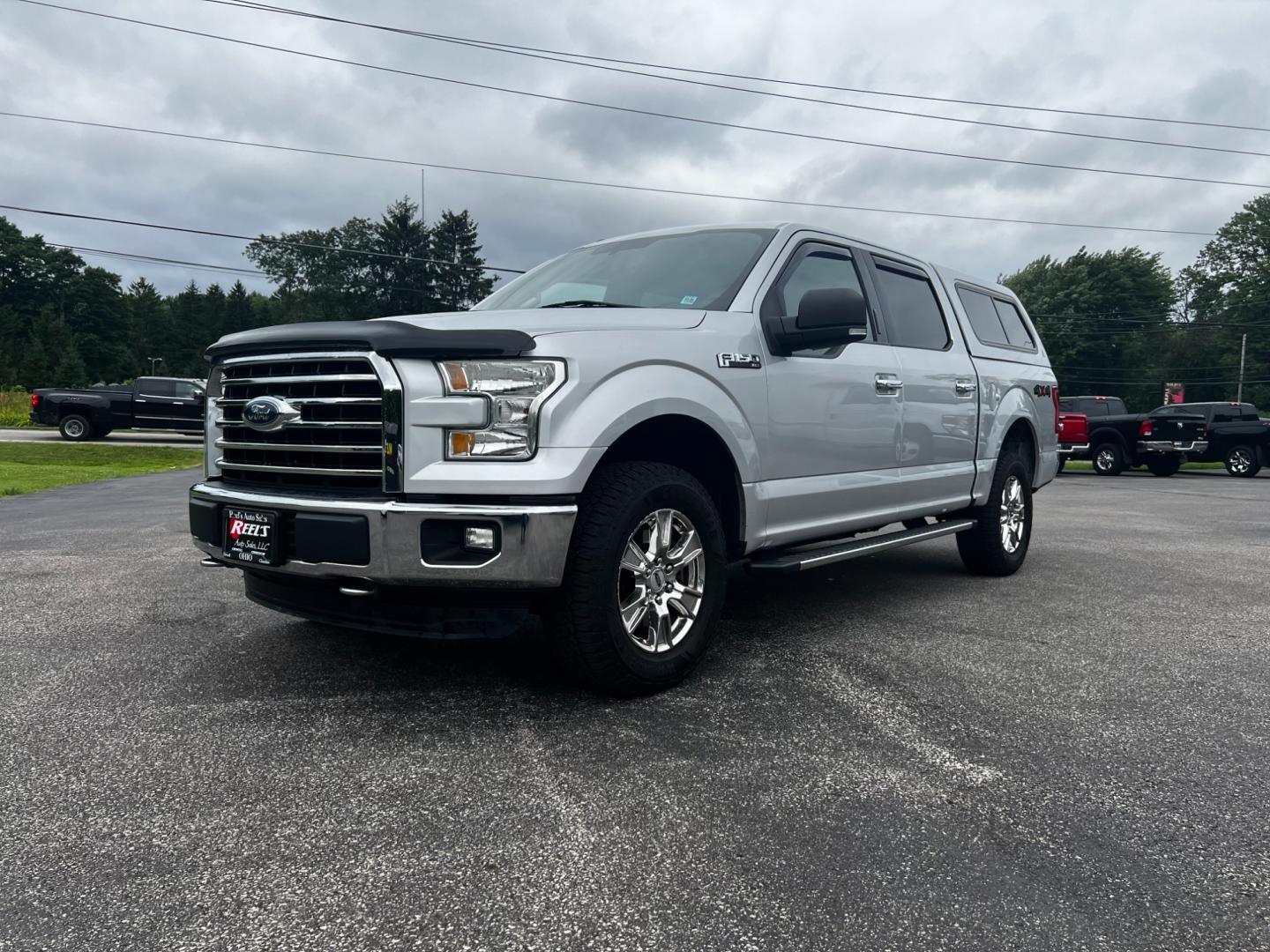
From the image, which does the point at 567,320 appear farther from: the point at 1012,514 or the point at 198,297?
the point at 198,297

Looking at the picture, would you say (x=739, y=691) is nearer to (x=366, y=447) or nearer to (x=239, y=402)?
(x=366, y=447)

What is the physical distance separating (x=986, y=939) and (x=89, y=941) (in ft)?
6.01

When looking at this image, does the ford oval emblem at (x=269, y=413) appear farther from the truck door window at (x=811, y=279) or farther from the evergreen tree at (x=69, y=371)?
the evergreen tree at (x=69, y=371)

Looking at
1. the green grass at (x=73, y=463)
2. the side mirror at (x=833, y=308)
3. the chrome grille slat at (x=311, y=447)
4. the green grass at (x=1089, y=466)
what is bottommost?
the green grass at (x=1089, y=466)

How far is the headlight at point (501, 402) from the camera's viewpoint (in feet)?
10.0

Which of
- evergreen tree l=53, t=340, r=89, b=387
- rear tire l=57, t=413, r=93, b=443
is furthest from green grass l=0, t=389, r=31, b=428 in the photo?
evergreen tree l=53, t=340, r=89, b=387

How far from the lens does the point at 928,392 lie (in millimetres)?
5230

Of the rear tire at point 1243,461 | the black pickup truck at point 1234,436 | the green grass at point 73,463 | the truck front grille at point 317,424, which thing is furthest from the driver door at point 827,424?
the rear tire at point 1243,461

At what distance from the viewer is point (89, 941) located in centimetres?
184

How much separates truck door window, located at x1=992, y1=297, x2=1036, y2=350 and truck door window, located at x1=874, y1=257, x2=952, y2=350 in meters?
1.29

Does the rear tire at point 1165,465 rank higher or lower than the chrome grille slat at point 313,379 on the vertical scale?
lower

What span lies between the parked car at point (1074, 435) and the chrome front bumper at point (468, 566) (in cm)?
1802

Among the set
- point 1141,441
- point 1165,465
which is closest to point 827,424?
point 1141,441

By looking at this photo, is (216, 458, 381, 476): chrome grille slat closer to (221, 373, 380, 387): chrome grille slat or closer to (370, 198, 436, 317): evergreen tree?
(221, 373, 380, 387): chrome grille slat
